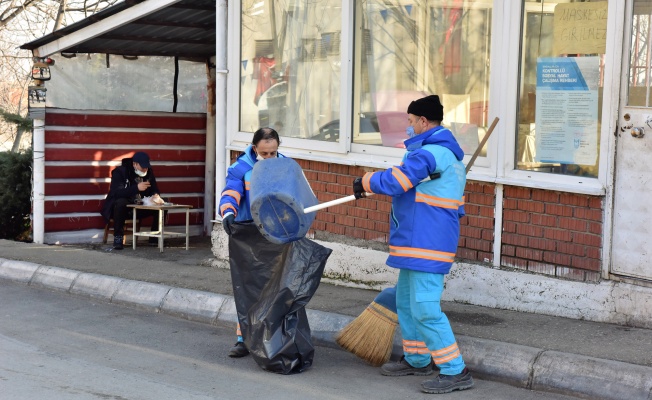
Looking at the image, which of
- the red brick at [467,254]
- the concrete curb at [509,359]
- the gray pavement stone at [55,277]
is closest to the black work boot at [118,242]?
the gray pavement stone at [55,277]

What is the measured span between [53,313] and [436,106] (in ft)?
13.3

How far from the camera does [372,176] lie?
18.9ft

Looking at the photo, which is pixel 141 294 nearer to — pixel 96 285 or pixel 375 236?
pixel 96 285

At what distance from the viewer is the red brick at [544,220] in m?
7.11

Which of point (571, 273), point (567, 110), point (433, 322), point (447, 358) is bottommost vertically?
point (447, 358)

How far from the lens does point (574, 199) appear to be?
22.8 feet

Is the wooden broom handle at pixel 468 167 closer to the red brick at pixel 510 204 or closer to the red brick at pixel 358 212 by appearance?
the red brick at pixel 510 204

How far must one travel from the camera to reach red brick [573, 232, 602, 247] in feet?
22.5

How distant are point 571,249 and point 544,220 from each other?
305 mm

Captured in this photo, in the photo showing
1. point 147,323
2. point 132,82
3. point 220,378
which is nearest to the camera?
point 220,378

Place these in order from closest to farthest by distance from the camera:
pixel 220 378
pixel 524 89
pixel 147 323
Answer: pixel 220 378
pixel 524 89
pixel 147 323

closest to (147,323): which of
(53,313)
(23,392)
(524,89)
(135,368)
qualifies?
(53,313)

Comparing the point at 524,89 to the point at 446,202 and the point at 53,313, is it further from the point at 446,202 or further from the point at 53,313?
the point at 53,313

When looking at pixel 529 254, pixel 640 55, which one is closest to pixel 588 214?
pixel 529 254
